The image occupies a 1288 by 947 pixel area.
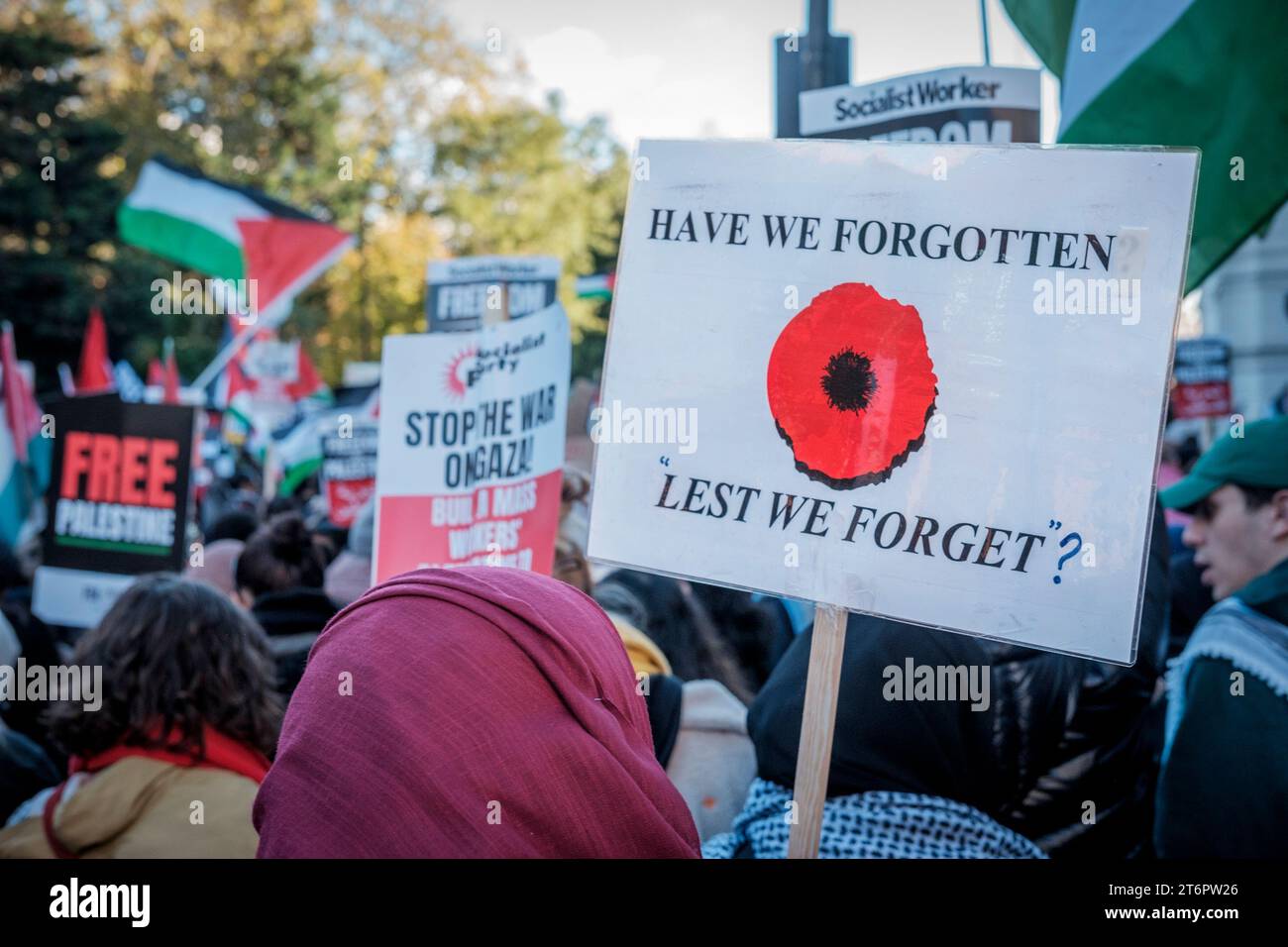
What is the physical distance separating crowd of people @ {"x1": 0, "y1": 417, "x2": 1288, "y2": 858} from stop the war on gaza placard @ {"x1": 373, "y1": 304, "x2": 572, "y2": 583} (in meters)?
0.36

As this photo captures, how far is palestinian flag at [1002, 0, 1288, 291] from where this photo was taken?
3.22 metres

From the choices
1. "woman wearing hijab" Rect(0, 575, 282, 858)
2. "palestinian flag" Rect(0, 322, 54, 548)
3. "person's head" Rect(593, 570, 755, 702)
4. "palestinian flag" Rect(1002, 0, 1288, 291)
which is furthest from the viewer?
"palestinian flag" Rect(0, 322, 54, 548)

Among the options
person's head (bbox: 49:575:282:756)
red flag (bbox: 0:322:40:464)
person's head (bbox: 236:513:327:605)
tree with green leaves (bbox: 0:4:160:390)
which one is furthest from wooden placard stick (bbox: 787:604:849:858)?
tree with green leaves (bbox: 0:4:160:390)

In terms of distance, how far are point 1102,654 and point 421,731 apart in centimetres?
106

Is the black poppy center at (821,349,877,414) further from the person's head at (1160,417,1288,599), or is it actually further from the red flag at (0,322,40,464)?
the red flag at (0,322,40,464)

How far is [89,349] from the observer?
12039 millimetres

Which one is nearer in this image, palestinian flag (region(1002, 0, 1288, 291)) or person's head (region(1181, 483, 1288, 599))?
person's head (region(1181, 483, 1288, 599))

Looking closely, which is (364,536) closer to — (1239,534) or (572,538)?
(572,538)

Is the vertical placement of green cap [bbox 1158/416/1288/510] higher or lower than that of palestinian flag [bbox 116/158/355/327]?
lower

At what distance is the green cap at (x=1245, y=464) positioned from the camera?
2.81m

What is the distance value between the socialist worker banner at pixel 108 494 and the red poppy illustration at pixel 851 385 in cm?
364

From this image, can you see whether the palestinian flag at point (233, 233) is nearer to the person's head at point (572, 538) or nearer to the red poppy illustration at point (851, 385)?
the person's head at point (572, 538)

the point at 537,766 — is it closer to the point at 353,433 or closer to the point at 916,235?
the point at 916,235

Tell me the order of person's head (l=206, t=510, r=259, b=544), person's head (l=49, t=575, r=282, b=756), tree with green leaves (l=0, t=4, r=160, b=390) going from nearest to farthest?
person's head (l=49, t=575, r=282, b=756)
person's head (l=206, t=510, r=259, b=544)
tree with green leaves (l=0, t=4, r=160, b=390)
